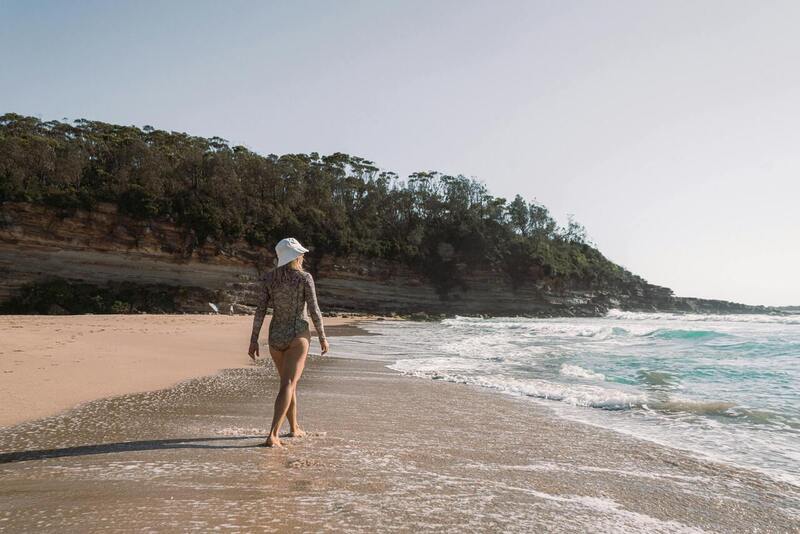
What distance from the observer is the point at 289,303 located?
440 cm

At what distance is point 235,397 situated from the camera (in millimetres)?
6273

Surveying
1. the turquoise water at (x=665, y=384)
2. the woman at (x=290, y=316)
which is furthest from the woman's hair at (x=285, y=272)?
the turquoise water at (x=665, y=384)

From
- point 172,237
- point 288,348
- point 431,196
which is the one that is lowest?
point 288,348

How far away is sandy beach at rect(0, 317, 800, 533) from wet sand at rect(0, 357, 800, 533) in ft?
0.04

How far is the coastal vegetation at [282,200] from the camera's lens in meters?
32.3

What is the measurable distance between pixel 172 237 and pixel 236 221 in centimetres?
482

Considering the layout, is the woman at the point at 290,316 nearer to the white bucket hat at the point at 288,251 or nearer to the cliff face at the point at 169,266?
the white bucket hat at the point at 288,251

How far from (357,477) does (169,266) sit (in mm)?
31981

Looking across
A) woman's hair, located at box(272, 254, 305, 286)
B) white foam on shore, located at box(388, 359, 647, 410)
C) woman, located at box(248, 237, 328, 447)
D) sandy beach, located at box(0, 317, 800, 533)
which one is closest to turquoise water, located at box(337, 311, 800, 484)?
white foam on shore, located at box(388, 359, 647, 410)

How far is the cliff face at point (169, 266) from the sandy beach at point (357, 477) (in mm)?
28249

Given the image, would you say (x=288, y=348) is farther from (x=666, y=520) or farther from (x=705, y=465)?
(x=705, y=465)

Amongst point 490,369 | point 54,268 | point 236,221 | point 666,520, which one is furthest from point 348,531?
point 236,221

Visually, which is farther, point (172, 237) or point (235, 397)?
point (172, 237)

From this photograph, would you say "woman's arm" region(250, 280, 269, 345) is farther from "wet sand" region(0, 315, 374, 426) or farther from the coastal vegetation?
the coastal vegetation
